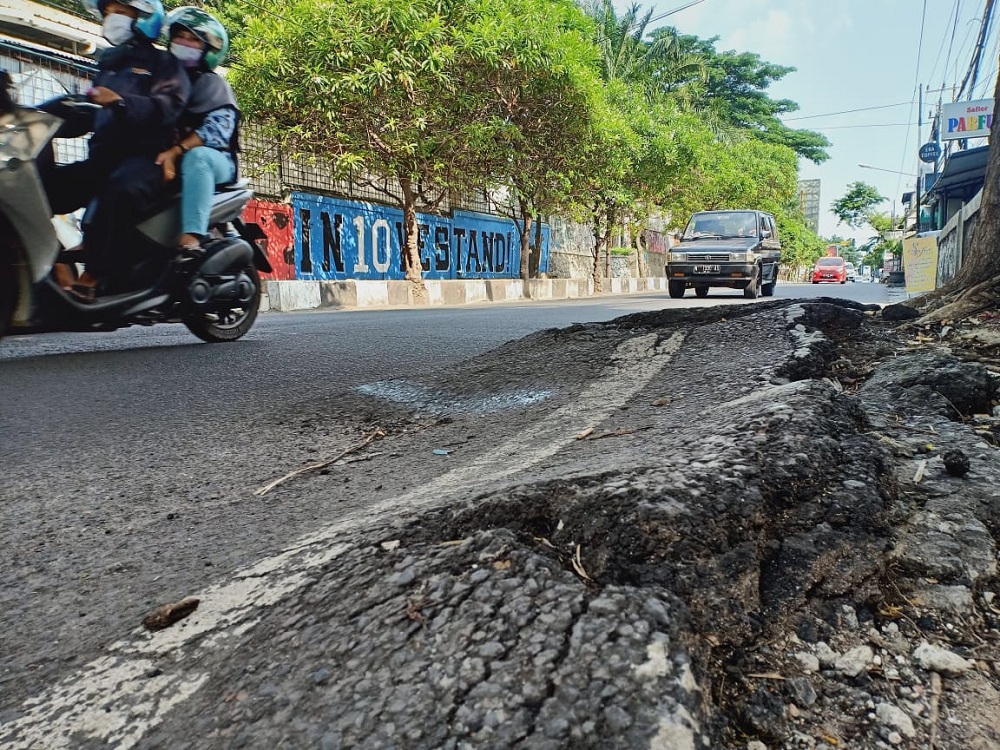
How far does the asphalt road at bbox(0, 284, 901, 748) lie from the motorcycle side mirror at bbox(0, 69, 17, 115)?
4.23 feet

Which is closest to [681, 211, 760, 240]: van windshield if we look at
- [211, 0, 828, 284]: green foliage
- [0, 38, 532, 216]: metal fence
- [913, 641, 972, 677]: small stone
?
[211, 0, 828, 284]: green foliage

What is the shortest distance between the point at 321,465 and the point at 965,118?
82.2ft

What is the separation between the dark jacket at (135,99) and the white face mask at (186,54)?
0.07m

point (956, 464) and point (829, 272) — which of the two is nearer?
point (956, 464)

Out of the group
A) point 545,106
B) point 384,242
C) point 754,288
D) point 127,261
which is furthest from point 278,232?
point 127,261

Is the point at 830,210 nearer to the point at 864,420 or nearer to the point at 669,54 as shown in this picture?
the point at 669,54

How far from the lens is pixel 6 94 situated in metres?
3.32

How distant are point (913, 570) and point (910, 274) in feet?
33.1

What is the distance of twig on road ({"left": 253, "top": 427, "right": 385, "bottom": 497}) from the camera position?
2016 millimetres

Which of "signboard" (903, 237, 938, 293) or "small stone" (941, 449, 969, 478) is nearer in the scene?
"small stone" (941, 449, 969, 478)

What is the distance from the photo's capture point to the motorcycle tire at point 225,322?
15.3ft

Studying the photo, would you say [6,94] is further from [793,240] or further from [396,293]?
[793,240]

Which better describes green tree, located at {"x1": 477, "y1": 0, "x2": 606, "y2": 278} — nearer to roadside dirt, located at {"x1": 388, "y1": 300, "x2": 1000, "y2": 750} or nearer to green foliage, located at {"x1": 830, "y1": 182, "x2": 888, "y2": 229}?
roadside dirt, located at {"x1": 388, "y1": 300, "x2": 1000, "y2": 750}

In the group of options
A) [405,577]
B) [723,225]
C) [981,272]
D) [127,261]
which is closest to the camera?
[405,577]
